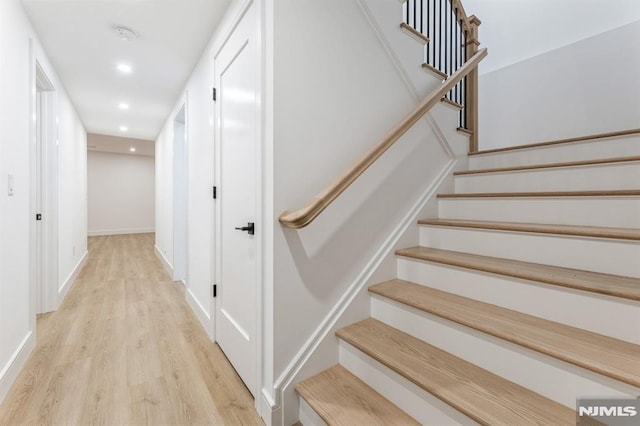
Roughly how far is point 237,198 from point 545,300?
1.60 metres

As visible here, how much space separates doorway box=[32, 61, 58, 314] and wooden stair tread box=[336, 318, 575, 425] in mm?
2881

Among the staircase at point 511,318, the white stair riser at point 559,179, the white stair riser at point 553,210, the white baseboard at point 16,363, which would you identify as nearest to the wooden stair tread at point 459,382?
the staircase at point 511,318

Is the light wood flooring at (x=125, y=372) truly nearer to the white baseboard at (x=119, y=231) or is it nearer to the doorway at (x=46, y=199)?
the doorway at (x=46, y=199)

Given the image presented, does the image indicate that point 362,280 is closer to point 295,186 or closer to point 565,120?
point 295,186

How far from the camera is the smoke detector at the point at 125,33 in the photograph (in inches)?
83.3

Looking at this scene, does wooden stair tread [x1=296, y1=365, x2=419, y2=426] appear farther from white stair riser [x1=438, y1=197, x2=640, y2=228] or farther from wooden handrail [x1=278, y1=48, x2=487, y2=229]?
white stair riser [x1=438, y1=197, x2=640, y2=228]

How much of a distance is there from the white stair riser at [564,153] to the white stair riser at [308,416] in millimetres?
2166

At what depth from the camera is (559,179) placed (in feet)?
5.73

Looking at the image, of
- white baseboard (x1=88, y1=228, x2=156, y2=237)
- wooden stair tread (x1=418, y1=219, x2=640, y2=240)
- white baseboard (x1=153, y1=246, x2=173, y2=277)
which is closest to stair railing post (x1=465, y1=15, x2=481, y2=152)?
wooden stair tread (x1=418, y1=219, x2=640, y2=240)

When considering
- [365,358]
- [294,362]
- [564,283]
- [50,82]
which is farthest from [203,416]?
[50,82]

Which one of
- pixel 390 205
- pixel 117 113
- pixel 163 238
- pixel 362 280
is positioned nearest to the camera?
pixel 362 280

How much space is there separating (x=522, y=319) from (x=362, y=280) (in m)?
0.73

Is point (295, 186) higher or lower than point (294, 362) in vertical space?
higher

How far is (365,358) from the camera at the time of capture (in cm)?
134
